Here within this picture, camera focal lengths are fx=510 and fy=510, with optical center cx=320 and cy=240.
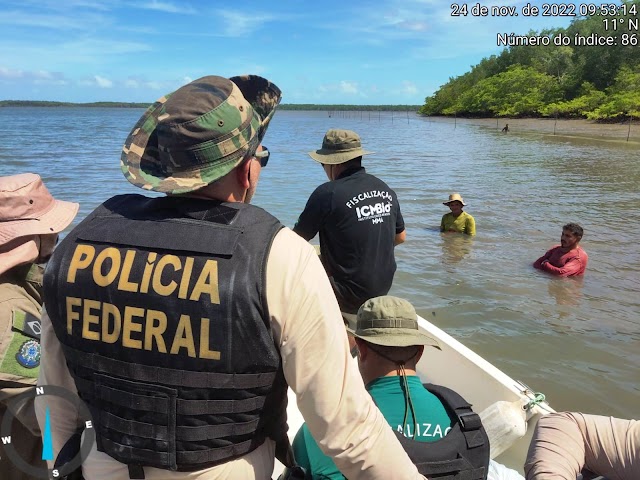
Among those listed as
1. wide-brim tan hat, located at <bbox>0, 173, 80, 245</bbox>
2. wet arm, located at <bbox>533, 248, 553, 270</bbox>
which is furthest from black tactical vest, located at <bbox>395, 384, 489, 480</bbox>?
wet arm, located at <bbox>533, 248, 553, 270</bbox>

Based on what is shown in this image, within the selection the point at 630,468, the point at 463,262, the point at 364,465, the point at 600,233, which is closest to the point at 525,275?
the point at 463,262

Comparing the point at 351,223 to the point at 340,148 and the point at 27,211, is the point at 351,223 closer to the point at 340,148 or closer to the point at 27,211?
the point at 340,148

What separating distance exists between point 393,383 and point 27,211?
149 centimetres

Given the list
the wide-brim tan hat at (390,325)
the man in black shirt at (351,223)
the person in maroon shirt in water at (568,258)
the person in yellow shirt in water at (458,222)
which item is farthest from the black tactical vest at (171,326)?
the person in yellow shirt in water at (458,222)

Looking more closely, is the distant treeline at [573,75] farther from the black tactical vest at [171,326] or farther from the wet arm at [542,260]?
the black tactical vest at [171,326]

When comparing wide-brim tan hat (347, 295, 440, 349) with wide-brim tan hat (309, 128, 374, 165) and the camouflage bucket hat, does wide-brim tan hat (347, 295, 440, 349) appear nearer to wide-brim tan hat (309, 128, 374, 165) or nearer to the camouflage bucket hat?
the camouflage bucket hat

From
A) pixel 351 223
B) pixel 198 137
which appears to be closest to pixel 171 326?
pixel 198 137

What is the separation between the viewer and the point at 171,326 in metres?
1.18

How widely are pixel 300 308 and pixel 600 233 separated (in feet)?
36.7

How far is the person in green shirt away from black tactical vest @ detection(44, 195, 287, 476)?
569mm

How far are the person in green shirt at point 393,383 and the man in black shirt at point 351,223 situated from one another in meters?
1.23

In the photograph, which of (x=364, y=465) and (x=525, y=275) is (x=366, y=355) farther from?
(x=525, y=275)

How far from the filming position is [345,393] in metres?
1.21

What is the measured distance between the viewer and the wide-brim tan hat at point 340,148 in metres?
3.55
